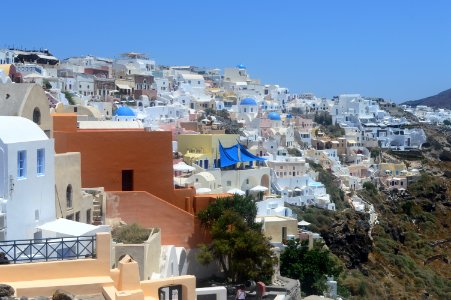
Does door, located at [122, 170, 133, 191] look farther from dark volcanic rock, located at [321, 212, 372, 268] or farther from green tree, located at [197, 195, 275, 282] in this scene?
dark volcanic rock, located at [321, 212, 372, 268]

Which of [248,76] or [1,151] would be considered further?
[248,76]

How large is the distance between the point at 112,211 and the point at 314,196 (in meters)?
32.5

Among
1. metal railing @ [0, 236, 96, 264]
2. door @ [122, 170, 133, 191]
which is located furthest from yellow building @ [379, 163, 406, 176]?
metal railing @ [0, 236, 96, 264]

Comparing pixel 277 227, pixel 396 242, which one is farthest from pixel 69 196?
pixel 396 242

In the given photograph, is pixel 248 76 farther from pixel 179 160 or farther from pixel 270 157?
pixel 179 160

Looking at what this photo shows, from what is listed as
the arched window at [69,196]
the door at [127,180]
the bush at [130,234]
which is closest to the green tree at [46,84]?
the door at [127,180]

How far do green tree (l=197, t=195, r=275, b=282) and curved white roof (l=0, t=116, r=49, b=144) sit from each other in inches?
229

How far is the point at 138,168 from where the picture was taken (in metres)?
20.8

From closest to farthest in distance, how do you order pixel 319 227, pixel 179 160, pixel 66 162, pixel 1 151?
pixel 1 151 → pixel 66 162 → pixel 179 160 → pixel 319 227

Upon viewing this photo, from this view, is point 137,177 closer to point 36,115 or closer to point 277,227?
point 36,115

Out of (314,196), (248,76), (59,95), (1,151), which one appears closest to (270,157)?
(314,196)

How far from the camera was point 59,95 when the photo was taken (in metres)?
53.8

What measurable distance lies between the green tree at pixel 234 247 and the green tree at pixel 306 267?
4.00 meters

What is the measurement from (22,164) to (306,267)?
12120 millimetres
